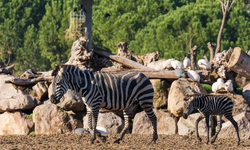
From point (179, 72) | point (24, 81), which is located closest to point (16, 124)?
point (24, 81)

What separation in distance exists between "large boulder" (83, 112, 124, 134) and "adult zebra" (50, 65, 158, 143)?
370 cm

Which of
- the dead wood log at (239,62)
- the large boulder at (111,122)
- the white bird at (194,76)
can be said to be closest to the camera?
the large boulder at (111,122)

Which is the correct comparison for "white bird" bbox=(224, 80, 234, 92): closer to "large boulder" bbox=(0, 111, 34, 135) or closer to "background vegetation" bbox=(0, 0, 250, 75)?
"large boulder" bbox=(0, 111, 34, 135)

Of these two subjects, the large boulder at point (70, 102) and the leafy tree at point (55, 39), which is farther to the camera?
the leafy tree at point (55, 39)

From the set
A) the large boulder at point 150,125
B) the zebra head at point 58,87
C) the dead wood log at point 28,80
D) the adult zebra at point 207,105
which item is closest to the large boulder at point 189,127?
the large boulder at point 150,125

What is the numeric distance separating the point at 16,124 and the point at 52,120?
1.32m

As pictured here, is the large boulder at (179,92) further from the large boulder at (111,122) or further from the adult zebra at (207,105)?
the adult zebra at (207,105)

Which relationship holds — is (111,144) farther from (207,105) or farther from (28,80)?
(28,80)

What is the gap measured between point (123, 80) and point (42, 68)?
98.6ft

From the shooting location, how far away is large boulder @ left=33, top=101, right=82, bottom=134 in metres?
17.1

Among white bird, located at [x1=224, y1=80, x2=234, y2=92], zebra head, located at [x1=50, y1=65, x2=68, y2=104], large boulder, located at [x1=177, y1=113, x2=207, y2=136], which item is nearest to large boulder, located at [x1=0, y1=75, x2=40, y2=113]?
large boulder, located at [x1=177, y1=113, x2=207, y2=136]

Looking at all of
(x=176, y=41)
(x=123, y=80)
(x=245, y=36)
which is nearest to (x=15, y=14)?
(x=176, y=41)

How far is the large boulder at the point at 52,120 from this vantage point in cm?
1708

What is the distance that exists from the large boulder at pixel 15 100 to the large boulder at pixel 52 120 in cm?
72
